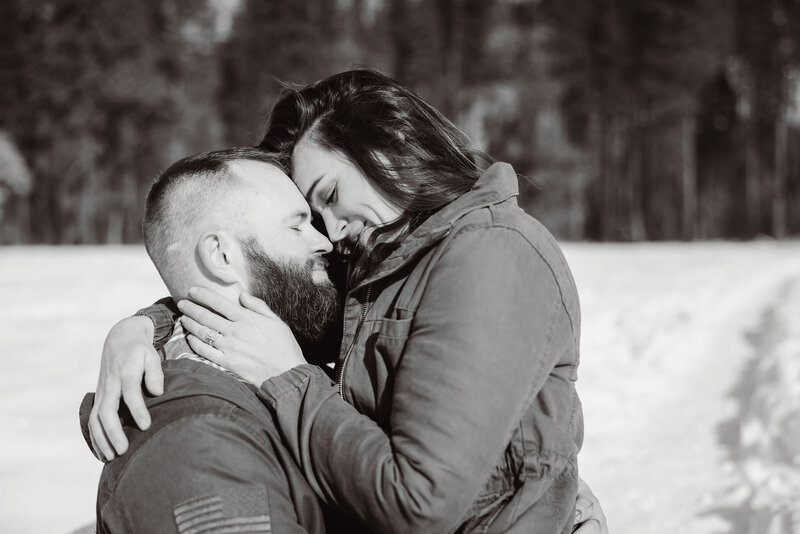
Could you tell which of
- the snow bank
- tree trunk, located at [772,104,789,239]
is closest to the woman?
the snow bank

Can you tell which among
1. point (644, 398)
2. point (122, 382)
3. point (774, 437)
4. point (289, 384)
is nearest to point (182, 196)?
point (122, 382)

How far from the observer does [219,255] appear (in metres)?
2.42

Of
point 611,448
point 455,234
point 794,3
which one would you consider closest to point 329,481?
point 455,234

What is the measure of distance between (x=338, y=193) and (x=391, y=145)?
0.77 feet

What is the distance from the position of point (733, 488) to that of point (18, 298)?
9.39 metres

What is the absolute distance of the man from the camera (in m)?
1.83

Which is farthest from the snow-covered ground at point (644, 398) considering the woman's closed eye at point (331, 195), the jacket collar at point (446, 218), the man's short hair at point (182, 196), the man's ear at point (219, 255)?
the jacket collar at point (446, 218)

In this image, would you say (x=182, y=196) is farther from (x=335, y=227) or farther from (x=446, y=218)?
(x=446, y=218)

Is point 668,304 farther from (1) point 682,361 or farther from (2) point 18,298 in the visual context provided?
(2) point 18,298

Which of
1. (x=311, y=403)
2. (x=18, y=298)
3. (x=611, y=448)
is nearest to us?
(x=311, y=403)

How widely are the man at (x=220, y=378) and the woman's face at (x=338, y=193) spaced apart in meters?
0.06

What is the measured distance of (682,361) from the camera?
7.25 metres

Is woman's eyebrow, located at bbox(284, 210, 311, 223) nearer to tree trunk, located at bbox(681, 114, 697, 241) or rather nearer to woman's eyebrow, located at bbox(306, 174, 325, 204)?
woman's eyebrow, located at bbox(306, 174, 325, 204)

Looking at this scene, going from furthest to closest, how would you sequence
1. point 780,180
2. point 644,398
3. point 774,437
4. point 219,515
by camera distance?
point 780,180 < point 644,398 < point 774,437 < point 219,515
